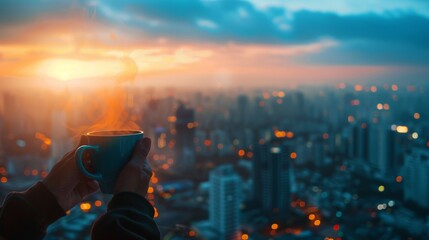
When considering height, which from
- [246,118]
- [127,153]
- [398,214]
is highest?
[127,153]

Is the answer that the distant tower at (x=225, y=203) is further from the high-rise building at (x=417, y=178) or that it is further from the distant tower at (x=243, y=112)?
the distant tower at (x=243, y=112)

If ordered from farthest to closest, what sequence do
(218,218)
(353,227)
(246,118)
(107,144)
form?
(246,118) → (218,218) → (353,227) → (107,144)

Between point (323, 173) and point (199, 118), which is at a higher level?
point (199, 118)

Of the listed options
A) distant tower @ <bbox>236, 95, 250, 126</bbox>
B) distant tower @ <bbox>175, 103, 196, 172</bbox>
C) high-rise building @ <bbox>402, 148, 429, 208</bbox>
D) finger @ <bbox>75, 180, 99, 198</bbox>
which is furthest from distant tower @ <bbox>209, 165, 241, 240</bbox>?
→ finger @ <bbox>75, 180, 99, 198</bbox>

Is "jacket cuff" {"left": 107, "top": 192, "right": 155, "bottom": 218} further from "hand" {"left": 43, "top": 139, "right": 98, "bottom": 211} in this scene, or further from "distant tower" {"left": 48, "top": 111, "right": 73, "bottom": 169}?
"distant tower" {"left": 48, "top": 111, "right": 73, "bottom": 169}

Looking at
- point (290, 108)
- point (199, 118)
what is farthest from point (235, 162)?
point (290, 108)

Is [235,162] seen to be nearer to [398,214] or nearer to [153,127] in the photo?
[153,127]

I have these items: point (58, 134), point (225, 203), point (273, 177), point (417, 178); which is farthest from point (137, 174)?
point (273, 177)

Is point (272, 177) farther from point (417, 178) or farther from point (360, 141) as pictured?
point (417, 178)
